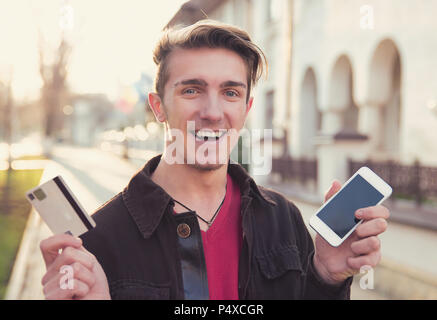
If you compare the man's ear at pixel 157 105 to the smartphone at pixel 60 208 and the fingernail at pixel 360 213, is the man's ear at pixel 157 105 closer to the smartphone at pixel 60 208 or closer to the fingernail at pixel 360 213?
the smartphone at pixel 60 208

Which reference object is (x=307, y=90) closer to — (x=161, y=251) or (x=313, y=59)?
(x=313, y=59)

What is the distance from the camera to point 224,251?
154 cm

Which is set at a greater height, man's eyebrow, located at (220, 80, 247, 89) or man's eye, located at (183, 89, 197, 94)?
man's eyebrow, located at (220, 80, 247, 89)

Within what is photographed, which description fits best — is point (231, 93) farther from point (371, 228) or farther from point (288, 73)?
point (288, 73)

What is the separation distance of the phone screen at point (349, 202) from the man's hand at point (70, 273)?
2.32ft

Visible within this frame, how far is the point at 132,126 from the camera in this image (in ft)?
88.8

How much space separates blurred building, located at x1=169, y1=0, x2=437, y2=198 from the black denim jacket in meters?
4.46

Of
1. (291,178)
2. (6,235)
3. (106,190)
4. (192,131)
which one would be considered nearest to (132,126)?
(291,178)

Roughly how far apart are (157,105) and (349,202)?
76cm

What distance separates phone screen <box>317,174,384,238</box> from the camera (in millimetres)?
1420

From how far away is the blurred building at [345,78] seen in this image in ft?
33.5

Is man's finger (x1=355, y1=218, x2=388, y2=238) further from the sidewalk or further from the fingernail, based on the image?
the sidewalk

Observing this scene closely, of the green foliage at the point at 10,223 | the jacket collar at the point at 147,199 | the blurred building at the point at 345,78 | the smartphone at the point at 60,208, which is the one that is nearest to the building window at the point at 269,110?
the blurred building at the point at 345,78

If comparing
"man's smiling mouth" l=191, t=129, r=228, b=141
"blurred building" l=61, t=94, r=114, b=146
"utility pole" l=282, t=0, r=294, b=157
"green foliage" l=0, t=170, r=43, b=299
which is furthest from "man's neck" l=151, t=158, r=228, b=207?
"blurred building" l=61, t=94, r=114, b=146
